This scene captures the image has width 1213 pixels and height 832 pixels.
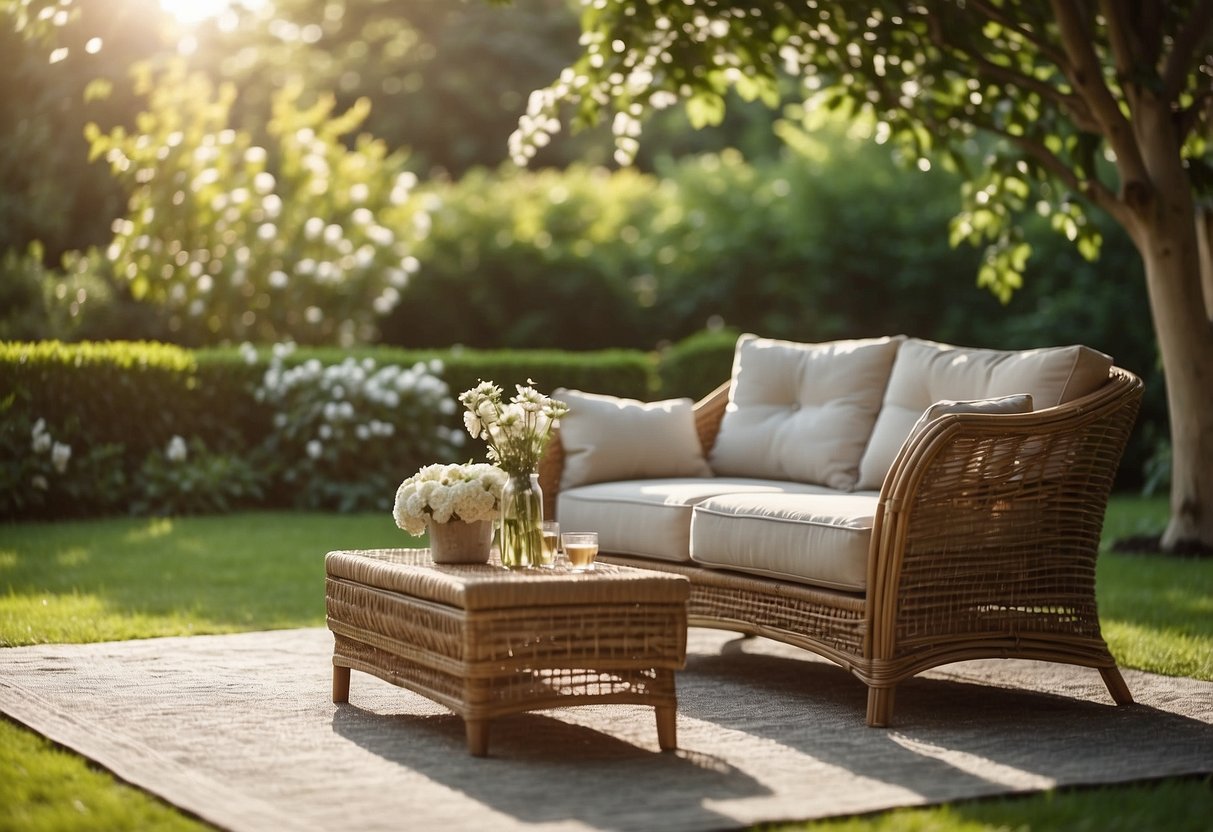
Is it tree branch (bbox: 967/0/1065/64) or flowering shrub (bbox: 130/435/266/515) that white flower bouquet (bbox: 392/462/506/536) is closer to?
tree branch (bbox: 967/0/1065/64)

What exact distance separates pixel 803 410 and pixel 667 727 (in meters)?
1.86

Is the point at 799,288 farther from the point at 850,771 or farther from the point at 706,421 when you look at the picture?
the point at 850,771

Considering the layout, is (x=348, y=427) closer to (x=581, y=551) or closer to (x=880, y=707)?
(x=581, y=551)

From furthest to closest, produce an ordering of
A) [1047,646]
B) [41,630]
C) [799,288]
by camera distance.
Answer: [799,288], [41,630], [1047,646]

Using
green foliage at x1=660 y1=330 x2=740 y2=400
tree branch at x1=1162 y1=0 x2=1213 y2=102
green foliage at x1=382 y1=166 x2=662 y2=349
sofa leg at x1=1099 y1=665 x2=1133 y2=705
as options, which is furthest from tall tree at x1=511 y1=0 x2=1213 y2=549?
green foliage at x1=382 y1=166 x2=662 y2=349

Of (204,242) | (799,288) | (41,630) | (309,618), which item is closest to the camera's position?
(41,630)

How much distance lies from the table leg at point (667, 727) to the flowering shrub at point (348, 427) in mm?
5364

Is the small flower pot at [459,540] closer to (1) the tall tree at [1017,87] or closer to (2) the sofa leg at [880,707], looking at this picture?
(2) the sofa leg at [880,707]

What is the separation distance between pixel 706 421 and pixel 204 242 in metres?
5.67

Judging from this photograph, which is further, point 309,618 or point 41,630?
point 309,618

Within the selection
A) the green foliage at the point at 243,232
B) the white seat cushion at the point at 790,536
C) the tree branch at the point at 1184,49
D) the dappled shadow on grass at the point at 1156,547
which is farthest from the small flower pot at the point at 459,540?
the green foliage at the point at 243,232

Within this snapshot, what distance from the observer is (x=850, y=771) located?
3289mm

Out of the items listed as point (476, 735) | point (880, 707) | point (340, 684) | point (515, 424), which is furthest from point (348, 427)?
point (476, 735)

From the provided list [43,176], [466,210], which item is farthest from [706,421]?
[43,176]
